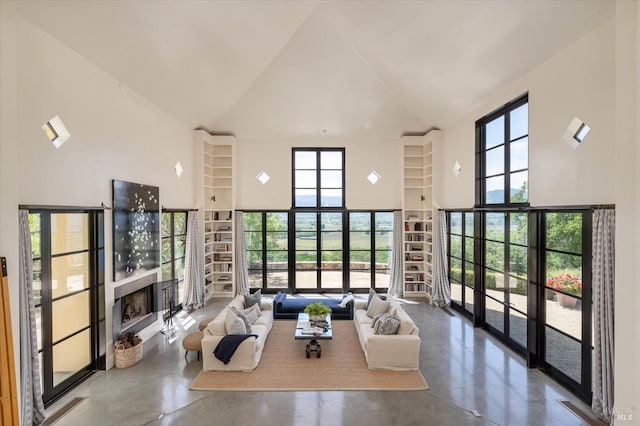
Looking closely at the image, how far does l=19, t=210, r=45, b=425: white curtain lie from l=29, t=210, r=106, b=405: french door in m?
0.40

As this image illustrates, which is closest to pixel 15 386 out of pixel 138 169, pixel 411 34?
pixel 138 169

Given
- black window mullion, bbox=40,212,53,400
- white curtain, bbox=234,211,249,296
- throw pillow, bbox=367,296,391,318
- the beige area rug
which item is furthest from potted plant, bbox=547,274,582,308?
white curtain, bbox=234,211,249,296

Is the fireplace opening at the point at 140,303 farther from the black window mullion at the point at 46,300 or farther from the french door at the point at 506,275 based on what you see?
the french door at the point at 506,275

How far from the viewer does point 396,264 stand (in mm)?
9680

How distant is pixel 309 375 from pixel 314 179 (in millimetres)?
6061

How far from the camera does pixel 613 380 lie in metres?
3.78

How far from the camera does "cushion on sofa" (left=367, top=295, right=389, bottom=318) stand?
6.62 m

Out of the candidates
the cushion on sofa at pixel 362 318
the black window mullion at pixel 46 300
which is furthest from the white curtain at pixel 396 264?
the black window mullion at pixel 46 300

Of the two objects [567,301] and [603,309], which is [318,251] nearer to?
[567,301]

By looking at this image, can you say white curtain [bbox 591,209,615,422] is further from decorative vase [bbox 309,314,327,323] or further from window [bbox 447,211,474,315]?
decorative vase [bbox 309,314,327,323]

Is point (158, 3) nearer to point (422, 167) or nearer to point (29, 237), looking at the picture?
point (29, 237)

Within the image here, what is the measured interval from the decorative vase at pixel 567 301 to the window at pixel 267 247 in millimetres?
6923

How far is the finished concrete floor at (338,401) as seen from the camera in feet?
13.4

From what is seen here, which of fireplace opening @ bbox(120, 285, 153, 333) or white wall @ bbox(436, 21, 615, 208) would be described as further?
fireplace opening @ bbox(120, 285, 153, 333)
